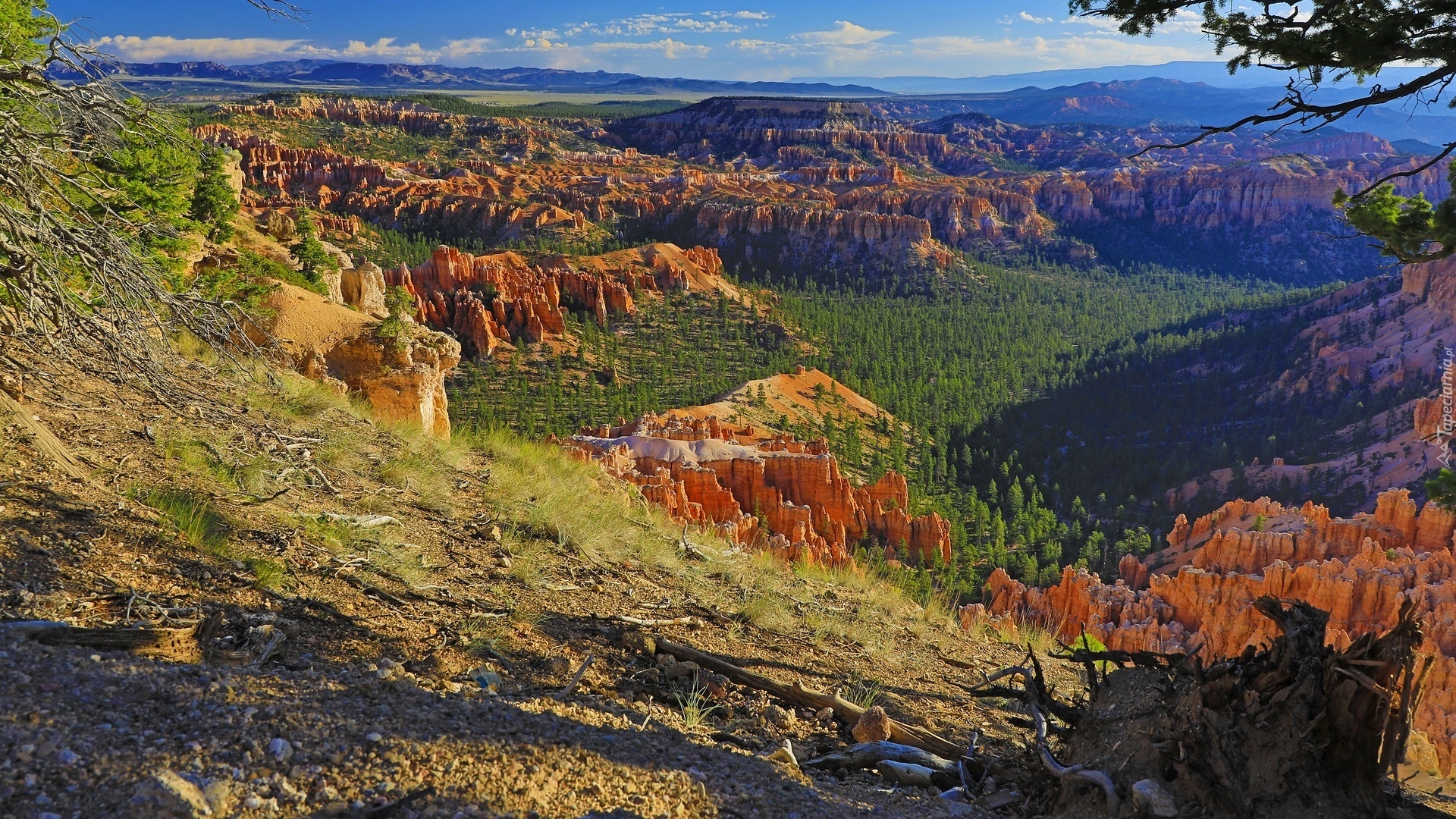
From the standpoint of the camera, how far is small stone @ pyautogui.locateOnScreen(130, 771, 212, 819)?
2.46m

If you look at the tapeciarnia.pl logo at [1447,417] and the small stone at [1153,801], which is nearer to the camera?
the small stone at [1153,801]

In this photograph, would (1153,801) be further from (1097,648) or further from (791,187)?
(791,187)

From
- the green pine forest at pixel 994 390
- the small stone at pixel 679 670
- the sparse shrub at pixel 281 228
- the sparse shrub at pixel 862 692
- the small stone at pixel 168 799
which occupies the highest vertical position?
the sparse shrub at pixel 281 228

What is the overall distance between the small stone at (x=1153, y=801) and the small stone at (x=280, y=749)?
10.1ft

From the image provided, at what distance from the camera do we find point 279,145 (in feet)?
358

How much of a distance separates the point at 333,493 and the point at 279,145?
11995 centimetres

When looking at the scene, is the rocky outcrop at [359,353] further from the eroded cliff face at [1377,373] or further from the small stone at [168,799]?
the eroded cliff face at [1377,373]

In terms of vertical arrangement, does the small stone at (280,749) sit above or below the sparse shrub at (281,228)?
below

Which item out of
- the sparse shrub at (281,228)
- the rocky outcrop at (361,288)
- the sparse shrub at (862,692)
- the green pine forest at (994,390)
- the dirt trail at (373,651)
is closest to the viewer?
the dirt trail at (373,651)

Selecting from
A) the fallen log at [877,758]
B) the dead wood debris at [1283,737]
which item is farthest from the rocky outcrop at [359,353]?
the dead wood debris at [1283,737]

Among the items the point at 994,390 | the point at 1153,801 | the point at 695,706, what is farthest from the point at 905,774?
the point at 994,390

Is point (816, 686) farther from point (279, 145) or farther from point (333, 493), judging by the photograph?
point (279, 145)

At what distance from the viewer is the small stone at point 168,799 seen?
96.8 inches

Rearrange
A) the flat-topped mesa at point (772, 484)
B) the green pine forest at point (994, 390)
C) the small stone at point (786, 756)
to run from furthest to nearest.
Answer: the green pine forest at point (994, 390), the flat-topped mesa at point (772, 484), the small stone at point (786, 756)
